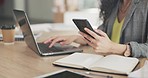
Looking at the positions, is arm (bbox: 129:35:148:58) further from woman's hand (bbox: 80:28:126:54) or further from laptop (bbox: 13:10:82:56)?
laptop (bbox: 13:10:82:56)

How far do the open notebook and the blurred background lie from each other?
370 centimetres

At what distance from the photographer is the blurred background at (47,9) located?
4969 mm

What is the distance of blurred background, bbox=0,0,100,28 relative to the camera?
196 inches

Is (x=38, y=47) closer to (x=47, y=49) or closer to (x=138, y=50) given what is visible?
(x=47, y=49)

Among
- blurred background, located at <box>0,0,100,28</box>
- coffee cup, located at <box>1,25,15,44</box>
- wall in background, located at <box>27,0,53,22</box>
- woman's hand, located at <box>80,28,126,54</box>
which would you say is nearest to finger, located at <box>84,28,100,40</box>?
woman's hand, located at <box>80,28,126,54</box>

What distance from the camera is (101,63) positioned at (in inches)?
45.4

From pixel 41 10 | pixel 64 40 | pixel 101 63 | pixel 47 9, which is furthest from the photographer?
pixel 41 10

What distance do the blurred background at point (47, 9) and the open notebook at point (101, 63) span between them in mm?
3702

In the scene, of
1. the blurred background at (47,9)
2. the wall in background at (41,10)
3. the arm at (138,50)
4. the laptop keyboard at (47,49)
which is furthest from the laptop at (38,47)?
the wall in background at (41,10)

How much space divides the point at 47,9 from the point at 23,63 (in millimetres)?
4054

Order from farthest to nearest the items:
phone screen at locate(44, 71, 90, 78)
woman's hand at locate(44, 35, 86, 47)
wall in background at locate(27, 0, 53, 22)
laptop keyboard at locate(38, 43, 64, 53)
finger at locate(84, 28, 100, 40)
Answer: wall in background at locate(27, 0, 53, 22) → woman's hand at locate(44, 35, 86, 47) → laptop keyboard at locate(38, 43, 64, 53) → finger at locate(84, 28, 100, 40) → phone screen at locate(44, 71, 90, 78)

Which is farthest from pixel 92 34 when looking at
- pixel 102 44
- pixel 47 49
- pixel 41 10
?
pixel 41 10

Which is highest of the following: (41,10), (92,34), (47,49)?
(92,34)

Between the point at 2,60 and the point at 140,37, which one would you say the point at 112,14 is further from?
the point at 2,60
